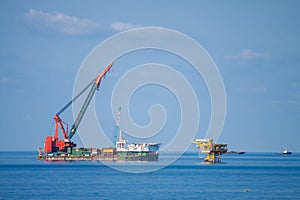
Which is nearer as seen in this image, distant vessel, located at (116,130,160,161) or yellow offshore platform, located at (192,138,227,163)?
yellow offshore platform, located at (192,138,227,163)

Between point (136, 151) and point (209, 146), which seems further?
point (136, 151)

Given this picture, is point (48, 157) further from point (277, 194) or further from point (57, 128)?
point (277, 194)

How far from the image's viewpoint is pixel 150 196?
273 feet

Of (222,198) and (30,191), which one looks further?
(30,191)

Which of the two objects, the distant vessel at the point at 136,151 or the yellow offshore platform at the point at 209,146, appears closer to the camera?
the yellow offshore platform at the point at 209,146

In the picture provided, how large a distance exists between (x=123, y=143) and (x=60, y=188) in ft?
280

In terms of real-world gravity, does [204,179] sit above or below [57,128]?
below

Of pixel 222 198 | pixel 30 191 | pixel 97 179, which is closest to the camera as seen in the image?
pixel 222 198

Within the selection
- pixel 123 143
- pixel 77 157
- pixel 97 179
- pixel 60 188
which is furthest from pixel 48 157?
pixel 60 188

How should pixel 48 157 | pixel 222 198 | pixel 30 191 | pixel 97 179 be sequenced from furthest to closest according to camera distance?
A: pixel 48 157
pixel 97 179
pixel 30 191
pixel 222 198

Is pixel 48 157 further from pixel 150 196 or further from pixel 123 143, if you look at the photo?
pixel 150 196

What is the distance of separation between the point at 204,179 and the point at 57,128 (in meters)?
71.3

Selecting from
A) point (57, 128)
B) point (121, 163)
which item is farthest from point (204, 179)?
point (57, 128)

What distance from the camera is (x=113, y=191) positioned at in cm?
8888
